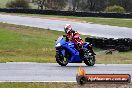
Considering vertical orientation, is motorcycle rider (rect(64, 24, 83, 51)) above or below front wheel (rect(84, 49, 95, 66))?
above

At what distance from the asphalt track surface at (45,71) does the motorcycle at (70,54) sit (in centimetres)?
28

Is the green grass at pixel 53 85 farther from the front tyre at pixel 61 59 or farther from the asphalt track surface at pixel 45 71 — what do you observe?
the front tyre at pixel 61 59

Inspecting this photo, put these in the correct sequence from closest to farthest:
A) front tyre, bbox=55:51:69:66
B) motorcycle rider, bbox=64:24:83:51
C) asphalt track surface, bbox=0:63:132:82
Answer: asphalt track surface, bbox=0:63:132:82, front tyre, bbox=55:51:69:66, motorcycle rider, bbox=64:24:83:51

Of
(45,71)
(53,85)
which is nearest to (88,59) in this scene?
(45,71)

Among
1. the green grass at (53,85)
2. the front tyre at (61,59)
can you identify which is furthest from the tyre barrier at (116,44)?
the green grass at (53,85)

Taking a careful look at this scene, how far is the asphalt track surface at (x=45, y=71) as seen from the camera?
1232cm

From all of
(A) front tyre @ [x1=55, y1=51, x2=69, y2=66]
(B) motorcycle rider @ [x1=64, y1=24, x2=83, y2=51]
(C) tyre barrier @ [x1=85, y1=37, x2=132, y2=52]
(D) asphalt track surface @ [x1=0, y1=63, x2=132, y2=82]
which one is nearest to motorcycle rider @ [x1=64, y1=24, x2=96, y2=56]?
(B) motorcycle rider @ [x1=64, y1=24, x2=83, y2=51]

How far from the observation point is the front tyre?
16.0m

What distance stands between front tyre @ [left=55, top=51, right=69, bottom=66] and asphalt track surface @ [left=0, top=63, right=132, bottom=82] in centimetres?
25

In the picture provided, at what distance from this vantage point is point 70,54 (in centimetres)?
1625

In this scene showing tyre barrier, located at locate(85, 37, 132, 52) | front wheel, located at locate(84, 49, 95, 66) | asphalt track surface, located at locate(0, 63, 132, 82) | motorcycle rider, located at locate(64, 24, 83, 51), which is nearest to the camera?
asphalt track surface, located at locate(0, 63, 132, 82)

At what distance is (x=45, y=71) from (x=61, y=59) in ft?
6.84

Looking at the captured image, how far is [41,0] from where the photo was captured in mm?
98500

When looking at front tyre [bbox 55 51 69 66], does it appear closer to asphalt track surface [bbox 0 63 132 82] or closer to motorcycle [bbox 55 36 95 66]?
motorcycle [bbox 55 36 95 66]
